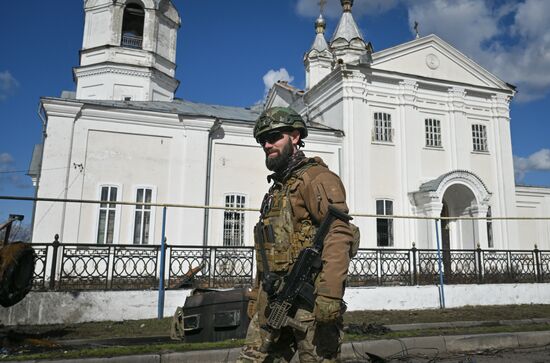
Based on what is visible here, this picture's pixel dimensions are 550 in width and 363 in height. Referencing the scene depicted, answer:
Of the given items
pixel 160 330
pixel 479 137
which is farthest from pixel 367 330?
pixel 479 137

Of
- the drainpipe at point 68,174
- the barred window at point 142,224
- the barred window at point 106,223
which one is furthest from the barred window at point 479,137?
the drainpipe at point 68,174

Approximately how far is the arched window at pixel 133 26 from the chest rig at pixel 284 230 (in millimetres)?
22180

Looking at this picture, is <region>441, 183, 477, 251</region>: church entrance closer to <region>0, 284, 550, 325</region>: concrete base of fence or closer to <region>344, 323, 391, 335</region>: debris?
<region>0, 284, 550, 325</region>: concrete base of fence

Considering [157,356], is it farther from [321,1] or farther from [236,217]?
[321,1]

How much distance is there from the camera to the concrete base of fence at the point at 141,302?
860 centimetres

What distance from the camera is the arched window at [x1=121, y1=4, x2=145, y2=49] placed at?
2278 centimetres

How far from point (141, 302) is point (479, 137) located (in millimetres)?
17866

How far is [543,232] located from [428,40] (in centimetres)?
1192

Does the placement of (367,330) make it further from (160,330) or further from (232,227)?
(232,227)

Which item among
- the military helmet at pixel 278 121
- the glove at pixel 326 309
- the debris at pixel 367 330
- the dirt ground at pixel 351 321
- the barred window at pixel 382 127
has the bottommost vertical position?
the dirt ground at pixel 351 321

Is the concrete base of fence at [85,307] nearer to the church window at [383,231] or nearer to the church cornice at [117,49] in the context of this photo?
the church window at [383,231]

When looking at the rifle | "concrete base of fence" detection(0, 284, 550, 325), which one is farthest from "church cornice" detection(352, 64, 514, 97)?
the rifle

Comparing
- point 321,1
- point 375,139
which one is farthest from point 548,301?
point 321,1

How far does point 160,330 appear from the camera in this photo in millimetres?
7961
